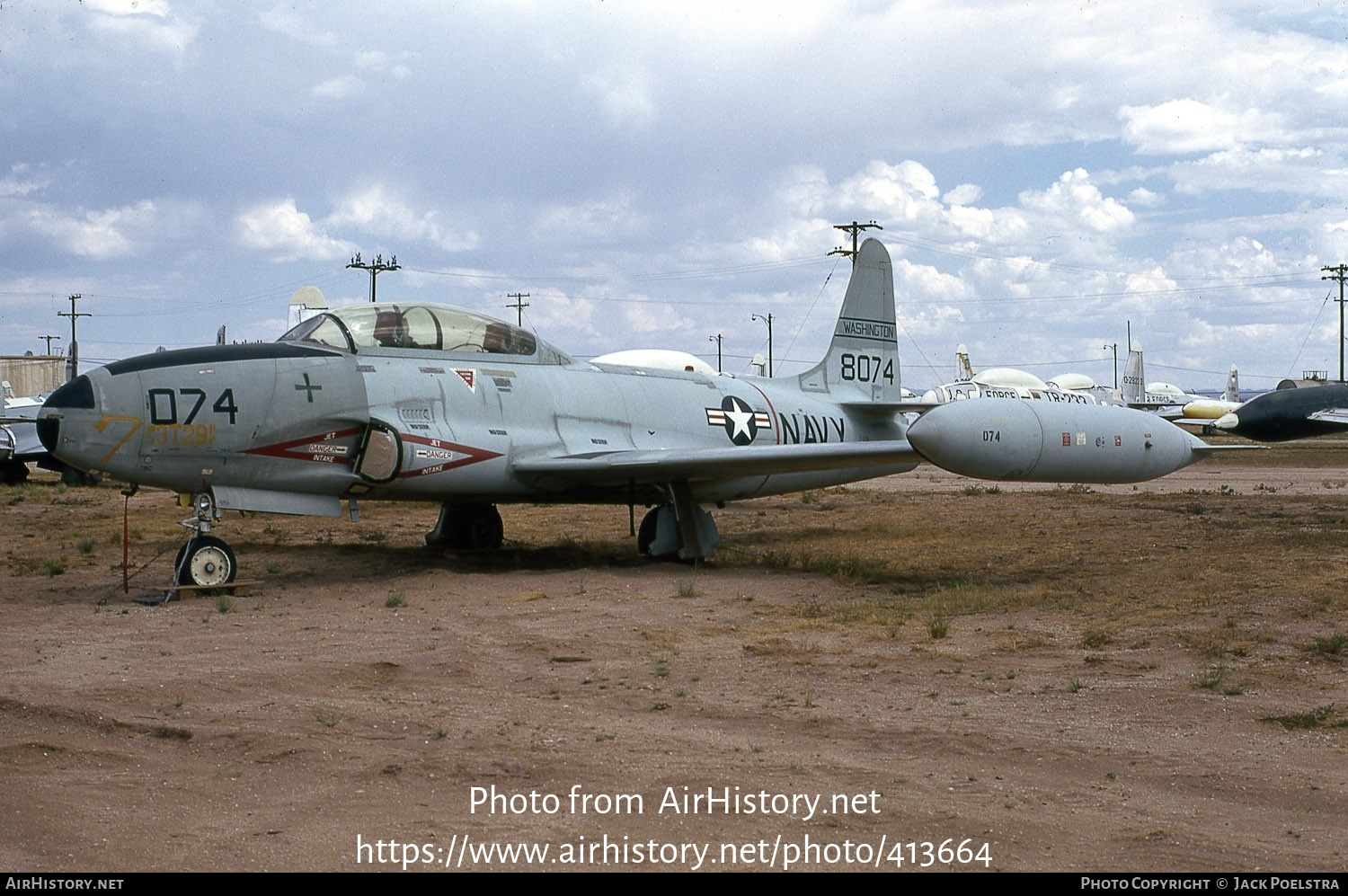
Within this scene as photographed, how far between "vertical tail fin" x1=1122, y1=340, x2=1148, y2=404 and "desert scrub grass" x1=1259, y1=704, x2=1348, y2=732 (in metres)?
59.5

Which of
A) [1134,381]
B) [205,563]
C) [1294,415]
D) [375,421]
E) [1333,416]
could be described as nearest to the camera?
[205,563]

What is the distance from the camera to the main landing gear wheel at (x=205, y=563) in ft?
37.6

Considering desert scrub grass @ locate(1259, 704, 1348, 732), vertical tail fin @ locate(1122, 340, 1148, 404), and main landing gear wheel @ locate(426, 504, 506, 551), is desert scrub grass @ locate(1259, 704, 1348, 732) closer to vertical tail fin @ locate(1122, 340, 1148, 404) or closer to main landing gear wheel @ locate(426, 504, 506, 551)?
main landing gear wheel @ locate(426, 504, 506, 551)

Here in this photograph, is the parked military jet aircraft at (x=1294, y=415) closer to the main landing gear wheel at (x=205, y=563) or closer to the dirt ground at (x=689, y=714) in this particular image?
the dirt ground at (x=689, y=714)

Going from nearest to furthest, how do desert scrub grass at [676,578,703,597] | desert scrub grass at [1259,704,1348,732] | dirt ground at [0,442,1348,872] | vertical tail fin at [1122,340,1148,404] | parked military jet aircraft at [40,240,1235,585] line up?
dirt ground at [0,442,1348,872]
desert scrub grass at [1259,704,1348,732]
parked military jet aircraft at [40,240,1235,585]
desert scrub grass at [676,578,703,597]
vertical tail fin at [1122,340,1148,404]

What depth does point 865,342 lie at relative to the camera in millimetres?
18328

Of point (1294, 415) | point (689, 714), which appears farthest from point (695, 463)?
point (1294, 415)

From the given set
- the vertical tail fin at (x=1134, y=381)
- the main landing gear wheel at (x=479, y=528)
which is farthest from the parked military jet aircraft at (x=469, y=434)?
the vertical tail fin at (x=1134, y=381)

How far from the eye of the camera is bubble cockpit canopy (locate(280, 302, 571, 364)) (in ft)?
42.3

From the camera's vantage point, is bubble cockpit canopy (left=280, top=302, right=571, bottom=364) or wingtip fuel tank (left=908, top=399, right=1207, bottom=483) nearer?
wingtip fuel tank (left=908, top=399, right=1207, bottom=483)

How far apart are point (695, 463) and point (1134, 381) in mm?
57664

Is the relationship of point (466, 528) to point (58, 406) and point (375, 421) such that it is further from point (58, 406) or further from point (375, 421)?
point (58, 406)

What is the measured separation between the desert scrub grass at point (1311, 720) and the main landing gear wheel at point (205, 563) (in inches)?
347

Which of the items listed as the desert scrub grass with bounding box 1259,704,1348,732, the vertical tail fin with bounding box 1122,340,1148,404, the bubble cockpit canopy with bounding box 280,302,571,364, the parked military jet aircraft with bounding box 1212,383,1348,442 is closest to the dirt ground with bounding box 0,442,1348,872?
the desert scrub grass with bounding box 1259,704,1348,732
